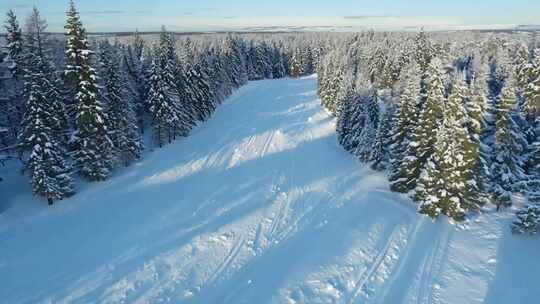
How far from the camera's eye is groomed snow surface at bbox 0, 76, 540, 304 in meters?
15.4

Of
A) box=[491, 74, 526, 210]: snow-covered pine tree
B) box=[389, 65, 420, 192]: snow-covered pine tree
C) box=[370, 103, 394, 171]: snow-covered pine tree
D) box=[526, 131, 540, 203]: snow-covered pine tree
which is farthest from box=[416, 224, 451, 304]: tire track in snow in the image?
box=[370, 103, 394, 171]: snow-covered pine tree

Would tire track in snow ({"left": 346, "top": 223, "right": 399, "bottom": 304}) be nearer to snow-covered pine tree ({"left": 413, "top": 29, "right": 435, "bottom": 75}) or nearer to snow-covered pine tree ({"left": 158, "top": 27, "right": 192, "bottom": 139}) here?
snow-covered pine tree ({"left": 158, "top": 27, "right": 192, "bottom": 139})

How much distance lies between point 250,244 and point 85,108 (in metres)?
16.1

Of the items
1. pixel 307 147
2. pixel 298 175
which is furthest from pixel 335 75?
pixel 298 175

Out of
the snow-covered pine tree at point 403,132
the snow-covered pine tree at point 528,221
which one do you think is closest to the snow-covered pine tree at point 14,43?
the snow-covered pine tree at point 403,132

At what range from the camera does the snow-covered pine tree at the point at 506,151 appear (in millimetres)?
23594

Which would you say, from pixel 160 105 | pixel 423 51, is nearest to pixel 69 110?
pixel 160 105

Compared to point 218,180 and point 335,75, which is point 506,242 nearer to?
point 218,180

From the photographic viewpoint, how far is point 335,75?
56625mm

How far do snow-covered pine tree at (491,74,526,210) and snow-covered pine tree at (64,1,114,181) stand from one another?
88.4 feet

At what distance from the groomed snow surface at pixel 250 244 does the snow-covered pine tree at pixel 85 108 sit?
1.75 m

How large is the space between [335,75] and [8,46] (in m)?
41.3

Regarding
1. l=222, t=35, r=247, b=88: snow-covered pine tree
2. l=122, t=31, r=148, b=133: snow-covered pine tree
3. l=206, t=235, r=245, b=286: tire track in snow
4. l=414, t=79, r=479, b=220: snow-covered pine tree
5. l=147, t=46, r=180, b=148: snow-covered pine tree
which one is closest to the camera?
l=206, t=235, r=245, b=286: tire track in snow

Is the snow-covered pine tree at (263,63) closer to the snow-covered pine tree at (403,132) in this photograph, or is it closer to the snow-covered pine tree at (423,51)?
the snow-covered pine tree at (423,51)
